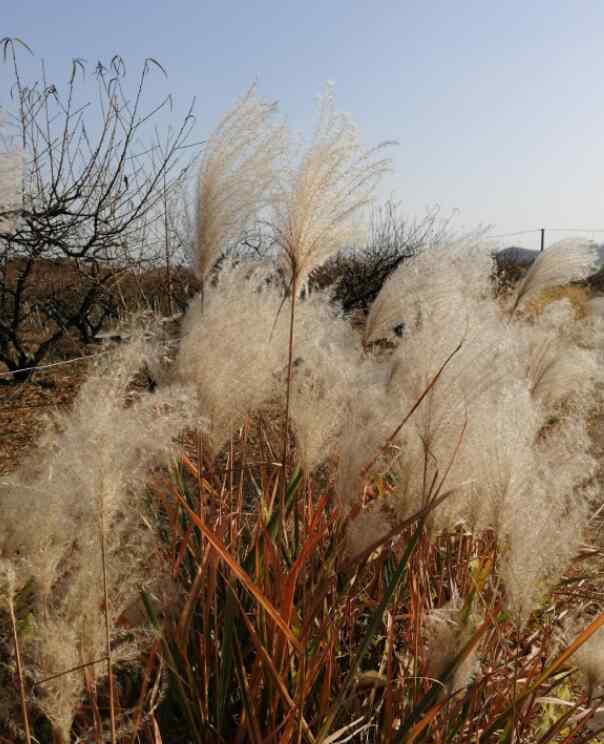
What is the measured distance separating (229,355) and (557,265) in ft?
7.15

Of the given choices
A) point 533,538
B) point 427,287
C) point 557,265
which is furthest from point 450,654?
point 557,265

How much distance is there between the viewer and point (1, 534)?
4.55 ft

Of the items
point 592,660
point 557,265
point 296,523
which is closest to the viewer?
point 592,660

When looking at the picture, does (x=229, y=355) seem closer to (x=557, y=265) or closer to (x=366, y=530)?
(x=366, y=530)

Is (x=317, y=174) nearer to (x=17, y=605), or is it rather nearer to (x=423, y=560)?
(x=423, y=560)

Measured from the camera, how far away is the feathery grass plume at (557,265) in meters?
3.29

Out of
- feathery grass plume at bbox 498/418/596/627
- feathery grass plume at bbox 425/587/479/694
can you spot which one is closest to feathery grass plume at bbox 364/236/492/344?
feathery grass plume at bbox 498/418/596/627

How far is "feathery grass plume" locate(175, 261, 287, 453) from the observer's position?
5.66 feet

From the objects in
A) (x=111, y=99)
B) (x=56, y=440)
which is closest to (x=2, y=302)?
(x=111, y=99)

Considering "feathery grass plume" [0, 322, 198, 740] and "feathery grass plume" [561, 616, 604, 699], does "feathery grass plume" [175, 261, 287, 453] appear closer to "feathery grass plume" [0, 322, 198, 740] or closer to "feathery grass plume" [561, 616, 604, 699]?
"feathery grass plume" [0, 322, 198, 740]

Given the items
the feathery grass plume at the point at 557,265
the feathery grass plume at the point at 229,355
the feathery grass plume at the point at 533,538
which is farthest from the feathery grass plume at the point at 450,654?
the feathery grass plume at the point at 557,265

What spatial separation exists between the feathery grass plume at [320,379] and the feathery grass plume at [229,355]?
12 cm

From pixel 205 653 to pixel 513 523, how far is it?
2.53 ft

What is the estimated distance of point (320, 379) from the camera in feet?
6.88
